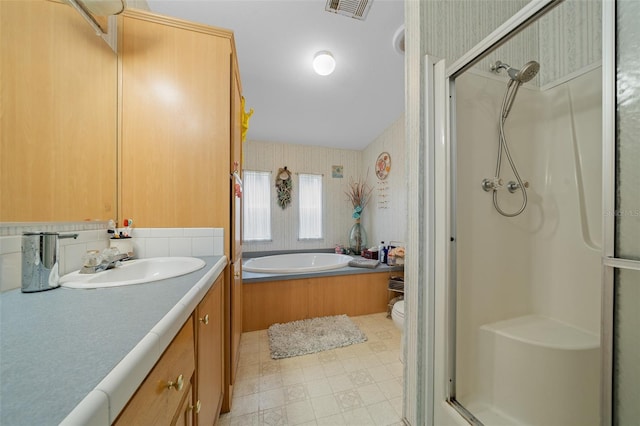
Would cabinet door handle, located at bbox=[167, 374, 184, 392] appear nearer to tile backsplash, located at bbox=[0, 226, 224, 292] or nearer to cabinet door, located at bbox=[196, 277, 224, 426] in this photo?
cabinet door, located at bbox=[196, 277, 224, 426]

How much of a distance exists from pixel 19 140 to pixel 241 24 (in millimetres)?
1576

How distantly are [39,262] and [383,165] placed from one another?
3.20m

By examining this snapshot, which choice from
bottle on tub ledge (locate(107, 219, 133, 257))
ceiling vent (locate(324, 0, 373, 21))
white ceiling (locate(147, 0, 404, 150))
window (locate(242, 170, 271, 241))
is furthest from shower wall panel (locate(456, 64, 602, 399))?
window (locate(242, 170, 271, 241))

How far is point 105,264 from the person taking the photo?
0.90m

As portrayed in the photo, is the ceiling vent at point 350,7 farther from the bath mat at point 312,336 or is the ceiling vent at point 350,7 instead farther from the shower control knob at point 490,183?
the bath mat at point 312,336

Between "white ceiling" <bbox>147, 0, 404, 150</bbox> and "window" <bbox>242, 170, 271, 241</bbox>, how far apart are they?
0.63m

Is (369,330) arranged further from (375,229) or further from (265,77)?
(265,77)

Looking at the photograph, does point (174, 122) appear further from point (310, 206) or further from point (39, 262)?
point (310, 206)

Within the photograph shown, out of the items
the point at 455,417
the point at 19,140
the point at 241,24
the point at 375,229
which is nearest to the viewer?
the point at 19,140

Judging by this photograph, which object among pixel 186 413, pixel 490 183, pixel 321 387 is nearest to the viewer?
pixel 186 413

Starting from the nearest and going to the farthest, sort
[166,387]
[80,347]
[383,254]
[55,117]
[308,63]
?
[80,347], [166,387], [55,117], [308,63], [383,254]

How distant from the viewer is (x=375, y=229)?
338 centimetres

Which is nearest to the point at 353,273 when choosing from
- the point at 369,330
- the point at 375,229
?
the point at 369,330

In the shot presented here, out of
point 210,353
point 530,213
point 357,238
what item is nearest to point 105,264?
point 210,353
